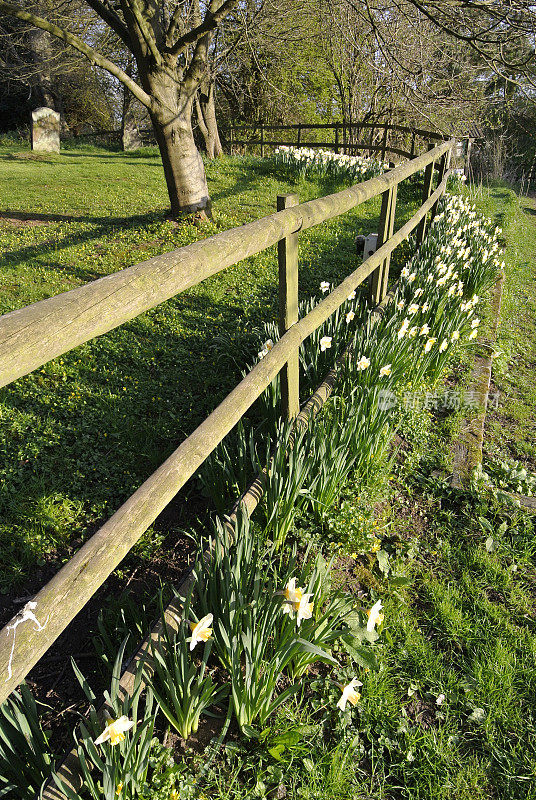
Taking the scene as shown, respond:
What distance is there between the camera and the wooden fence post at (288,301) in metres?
2.38

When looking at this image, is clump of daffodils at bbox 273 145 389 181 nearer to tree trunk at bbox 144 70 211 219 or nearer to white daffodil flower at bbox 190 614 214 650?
tree trunk at bbox 144 70 211 219

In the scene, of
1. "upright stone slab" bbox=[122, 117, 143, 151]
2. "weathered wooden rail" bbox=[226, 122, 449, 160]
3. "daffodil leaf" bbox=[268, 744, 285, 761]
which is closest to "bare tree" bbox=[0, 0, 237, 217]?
"daffodil leaf" bbox=[268, 744, 285, 761]

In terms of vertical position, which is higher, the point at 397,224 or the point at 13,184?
the point at 13,184

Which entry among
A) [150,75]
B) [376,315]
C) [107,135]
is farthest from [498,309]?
[107,135]

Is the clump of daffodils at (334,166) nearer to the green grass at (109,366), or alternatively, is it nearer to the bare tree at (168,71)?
the green grass at (109,366)

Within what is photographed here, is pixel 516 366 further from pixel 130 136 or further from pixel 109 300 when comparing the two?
pixel 130 136

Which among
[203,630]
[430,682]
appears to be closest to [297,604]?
[203,630]

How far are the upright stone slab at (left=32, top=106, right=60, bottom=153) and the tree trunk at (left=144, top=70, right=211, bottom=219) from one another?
30.6 ft

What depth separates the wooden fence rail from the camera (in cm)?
104

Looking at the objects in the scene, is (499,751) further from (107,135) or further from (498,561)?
(107,135)

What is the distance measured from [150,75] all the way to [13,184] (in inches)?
190

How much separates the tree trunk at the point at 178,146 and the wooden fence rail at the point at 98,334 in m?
5.86

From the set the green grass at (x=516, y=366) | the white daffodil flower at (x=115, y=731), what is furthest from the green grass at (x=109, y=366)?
the green grass at (x=516, y=366)

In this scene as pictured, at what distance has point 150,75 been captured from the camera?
22.6 feet
